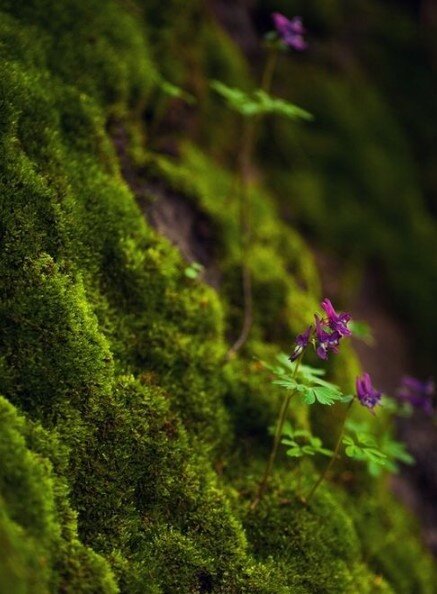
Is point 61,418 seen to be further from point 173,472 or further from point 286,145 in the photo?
point 286,145

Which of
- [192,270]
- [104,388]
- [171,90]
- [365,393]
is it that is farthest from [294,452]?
[171,90]

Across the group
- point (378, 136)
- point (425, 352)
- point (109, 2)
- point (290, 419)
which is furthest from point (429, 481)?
point (109, 2)

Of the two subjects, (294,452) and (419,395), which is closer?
(294,452)

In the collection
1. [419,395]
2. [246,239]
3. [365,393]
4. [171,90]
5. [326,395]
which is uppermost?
[171,90]

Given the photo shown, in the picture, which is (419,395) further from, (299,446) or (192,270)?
(192,270)

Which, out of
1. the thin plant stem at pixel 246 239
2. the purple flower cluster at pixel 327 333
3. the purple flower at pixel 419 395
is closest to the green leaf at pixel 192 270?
the thin plant stem at pixel 246 239

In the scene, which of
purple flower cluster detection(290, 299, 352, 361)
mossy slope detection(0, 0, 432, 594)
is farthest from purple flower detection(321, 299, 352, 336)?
mossy slope detection(0, 0, 432, 594)

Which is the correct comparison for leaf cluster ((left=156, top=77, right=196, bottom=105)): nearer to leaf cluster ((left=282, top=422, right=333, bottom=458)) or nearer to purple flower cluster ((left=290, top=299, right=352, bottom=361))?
purple flower cluster ((left=290, top=299, right=352, bottom=361))

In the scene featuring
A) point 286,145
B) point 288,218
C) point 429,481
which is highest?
point 286,145
